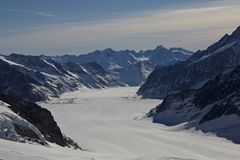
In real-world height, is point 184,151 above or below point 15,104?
below

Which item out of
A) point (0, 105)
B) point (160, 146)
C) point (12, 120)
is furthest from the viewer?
point (160, 146)

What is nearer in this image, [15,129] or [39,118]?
[15,129]

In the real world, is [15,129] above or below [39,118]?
below

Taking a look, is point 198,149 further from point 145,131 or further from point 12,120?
point 12,120

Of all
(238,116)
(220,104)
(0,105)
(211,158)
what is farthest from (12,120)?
(220,104)

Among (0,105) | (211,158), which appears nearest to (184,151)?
(211,158)

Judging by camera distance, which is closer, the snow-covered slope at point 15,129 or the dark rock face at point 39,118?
the snow-covered slope at point 15,129

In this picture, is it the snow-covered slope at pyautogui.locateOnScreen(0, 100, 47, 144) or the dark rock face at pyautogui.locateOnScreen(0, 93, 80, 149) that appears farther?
the dark rock face at pyautogui.locateOnScreen(0, 93, 80, 149)

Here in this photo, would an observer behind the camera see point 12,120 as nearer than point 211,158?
Yes

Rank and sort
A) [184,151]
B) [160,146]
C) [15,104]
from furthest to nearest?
[160,146]
[184,151]
[15,104]
